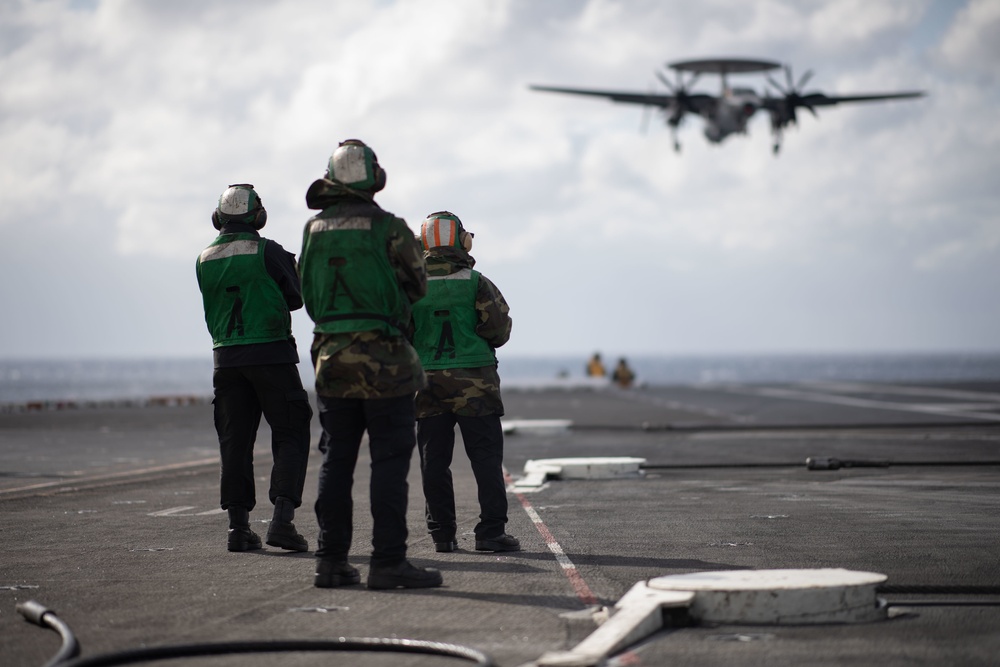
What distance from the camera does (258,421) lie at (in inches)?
326

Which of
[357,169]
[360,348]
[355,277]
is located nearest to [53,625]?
[360,348]

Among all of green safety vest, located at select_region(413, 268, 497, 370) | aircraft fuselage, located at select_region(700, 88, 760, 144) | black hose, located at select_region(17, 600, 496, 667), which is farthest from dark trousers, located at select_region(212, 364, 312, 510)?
aircraft fuselage, located at select_region(700, 88, 760, 144)

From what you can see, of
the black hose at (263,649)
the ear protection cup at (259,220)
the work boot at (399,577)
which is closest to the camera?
the black hose at (263,649)

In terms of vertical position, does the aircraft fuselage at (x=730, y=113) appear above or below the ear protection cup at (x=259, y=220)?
above

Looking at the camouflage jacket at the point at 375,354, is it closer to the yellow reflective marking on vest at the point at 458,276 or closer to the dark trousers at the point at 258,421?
the yellow reflective marking on vest at the point at 458,276

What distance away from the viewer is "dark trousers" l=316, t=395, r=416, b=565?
6.53 m

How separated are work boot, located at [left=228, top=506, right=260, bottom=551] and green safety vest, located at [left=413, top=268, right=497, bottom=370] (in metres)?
1.49

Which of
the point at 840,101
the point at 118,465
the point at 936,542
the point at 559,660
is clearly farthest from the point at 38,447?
the point at 840,101

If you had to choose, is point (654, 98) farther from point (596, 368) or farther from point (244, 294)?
point (244, 294)

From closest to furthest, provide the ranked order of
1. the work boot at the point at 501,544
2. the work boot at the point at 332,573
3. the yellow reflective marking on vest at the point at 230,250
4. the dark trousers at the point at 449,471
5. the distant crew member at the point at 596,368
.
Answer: the work boot at the point at 332,573, the work boot at the point at 501,544, the dark trousers at the point at 449,471, the yellow reflective marking on vest at the point at 230,250, the distant crew member at the point at 596,368

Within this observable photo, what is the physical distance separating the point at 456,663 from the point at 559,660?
42 cm

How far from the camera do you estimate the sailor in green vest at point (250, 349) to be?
8.18 metres

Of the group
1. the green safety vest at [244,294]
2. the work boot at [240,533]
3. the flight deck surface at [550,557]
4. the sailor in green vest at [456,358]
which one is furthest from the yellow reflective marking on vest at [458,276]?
the work boot at [240,533]

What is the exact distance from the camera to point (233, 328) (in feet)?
27.0
